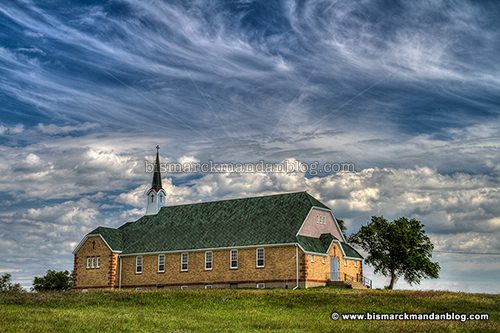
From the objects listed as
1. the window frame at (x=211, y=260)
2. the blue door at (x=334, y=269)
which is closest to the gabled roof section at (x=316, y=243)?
the blue door at (x=334, y=269)

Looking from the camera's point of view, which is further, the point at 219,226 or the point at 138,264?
the point at 138,264

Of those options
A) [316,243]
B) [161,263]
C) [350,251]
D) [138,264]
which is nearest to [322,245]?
[316,243]

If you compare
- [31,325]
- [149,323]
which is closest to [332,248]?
[149,323]

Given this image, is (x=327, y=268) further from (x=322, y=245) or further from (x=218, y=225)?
(x=218, y=225)

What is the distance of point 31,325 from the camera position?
2819cm

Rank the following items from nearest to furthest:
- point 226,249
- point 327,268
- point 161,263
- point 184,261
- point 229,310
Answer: point 229,310 < point 327,268 < point 226,249 < point 184,261 < point 161,263

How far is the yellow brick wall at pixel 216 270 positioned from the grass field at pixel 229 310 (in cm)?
1428

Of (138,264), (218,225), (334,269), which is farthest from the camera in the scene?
(138,264)

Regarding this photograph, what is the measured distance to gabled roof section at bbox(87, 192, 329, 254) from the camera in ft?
210

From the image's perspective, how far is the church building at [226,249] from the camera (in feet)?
202

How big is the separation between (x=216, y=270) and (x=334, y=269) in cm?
1192

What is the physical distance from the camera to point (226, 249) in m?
65.1

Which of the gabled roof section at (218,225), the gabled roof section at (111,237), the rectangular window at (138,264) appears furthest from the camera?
the gabled roof section at (111,237)

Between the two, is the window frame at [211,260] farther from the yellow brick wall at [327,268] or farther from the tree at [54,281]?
the tree at [54,281]
